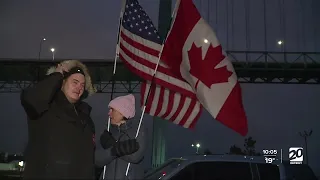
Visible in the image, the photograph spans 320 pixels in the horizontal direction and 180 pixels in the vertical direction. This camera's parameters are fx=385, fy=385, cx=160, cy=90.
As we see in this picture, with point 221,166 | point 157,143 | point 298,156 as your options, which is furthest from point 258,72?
point 221,166

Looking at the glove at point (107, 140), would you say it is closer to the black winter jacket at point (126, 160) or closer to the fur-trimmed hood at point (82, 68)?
the black winter jacket at point (126, 160)

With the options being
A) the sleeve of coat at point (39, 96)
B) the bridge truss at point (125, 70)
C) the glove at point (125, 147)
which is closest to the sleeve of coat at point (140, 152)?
the glove at point (125, 147)

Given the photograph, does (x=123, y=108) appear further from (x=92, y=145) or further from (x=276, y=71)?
(x=276, y=71)

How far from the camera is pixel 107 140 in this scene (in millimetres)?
3117

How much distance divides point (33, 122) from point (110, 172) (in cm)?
106

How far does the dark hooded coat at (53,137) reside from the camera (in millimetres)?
2309

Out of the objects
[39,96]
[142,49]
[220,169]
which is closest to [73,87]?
[39,96]

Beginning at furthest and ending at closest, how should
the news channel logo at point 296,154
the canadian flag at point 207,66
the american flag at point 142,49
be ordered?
the news channel logo at point 296,154, the american flag at point 142,49, the canadian flag at point 207,66

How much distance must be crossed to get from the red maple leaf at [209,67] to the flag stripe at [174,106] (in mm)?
1772

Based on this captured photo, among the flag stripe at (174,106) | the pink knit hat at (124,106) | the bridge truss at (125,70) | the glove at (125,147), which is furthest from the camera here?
the bridge truss at (125,70)

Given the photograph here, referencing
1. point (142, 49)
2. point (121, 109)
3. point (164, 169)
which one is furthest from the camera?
point (164, 169)

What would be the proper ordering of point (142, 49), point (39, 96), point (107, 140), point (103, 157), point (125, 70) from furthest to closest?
point (125, 70) < point (142, 49) < point (107, 140) < point (103, 157) < point (39, 96)

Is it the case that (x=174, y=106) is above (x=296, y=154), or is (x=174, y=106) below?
above

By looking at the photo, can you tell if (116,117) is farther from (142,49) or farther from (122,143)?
(142,49)
